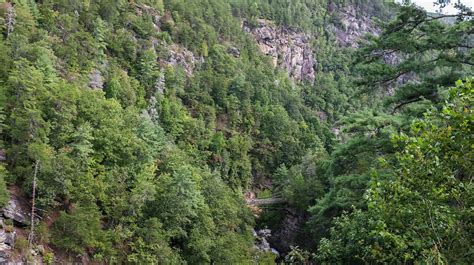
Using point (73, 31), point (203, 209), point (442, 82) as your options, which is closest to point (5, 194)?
point (203, 209)

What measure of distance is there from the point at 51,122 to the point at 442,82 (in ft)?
86.4

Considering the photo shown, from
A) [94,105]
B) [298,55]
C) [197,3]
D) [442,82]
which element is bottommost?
[298,55]

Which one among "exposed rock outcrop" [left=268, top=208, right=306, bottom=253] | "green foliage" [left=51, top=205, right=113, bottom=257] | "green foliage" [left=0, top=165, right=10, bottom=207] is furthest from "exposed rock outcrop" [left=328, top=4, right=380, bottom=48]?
"green foliage" [left=0, top=165, right=10, bottom=207]

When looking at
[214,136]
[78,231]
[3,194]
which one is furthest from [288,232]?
[3,194]

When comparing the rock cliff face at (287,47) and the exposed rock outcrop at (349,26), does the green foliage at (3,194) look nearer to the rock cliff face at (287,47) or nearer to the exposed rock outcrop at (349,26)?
the rock cliff face at (287,47)

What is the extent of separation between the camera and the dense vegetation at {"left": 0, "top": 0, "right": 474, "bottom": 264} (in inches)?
216

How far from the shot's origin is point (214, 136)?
61156mm

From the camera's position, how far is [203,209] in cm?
3497

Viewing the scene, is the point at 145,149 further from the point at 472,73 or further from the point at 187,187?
the point at 472,73

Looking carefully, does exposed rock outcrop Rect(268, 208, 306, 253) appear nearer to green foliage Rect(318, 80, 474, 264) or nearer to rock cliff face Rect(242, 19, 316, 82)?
green foliage Rect(318, 80, 474, 264)

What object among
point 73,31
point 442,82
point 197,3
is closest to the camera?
point 442,82

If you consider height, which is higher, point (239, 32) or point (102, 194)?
point (102, 194)

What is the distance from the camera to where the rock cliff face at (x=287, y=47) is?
10362 centimetres

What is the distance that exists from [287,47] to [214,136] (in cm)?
5443
